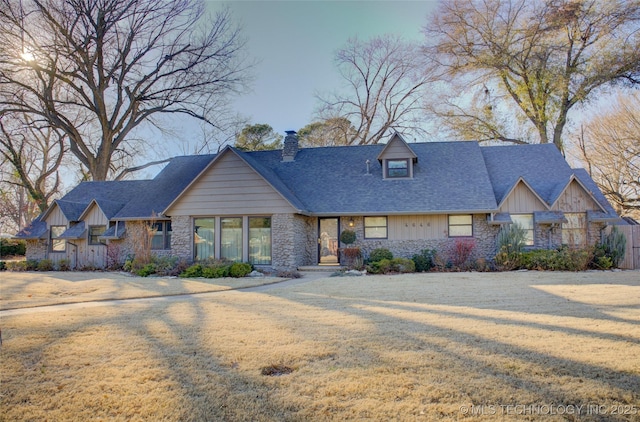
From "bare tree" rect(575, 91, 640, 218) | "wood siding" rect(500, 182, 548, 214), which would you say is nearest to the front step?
"wood siding" rect(500, 182, 548, 214)

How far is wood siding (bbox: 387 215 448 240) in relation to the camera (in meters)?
18.0

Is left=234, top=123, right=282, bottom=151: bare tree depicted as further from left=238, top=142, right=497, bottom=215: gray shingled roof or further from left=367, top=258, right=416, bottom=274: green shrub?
left=367, top=258, right=416, bottom=274: green shrub

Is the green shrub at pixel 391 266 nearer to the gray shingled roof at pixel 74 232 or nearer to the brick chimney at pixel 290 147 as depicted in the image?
the brick chimney at pixel 290 147

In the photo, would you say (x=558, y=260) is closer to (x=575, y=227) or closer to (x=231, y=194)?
(x=575, y=227)

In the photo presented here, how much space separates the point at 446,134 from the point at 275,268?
19.6 meters

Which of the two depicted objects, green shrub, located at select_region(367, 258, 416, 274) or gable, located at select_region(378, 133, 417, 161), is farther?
gable, located at select_region(378, 133, 417, 161)

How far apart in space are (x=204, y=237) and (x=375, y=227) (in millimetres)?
7537

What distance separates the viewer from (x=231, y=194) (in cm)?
1736

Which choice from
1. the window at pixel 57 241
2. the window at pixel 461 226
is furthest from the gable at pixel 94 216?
the window at pixel 461 226

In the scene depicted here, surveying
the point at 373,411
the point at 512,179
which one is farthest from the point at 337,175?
the point at 373,411

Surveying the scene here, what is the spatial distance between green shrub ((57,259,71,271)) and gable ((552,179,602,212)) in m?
22.4

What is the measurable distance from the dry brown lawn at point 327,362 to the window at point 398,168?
40.7 ft

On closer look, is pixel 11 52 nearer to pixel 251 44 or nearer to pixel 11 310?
pixel 251 44

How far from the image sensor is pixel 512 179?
1933 centimetres
